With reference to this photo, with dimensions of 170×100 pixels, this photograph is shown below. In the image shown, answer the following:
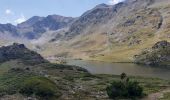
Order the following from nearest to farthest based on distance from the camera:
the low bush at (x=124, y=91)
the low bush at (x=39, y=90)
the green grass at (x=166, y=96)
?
1. the green grass at (x=166, y=96)
2. the low bush at (x=39, y=90)
3. the low bush at (x=124, y=91)

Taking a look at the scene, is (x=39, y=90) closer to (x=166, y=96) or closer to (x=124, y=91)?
(x=124, y=91)

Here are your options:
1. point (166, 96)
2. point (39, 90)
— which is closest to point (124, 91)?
point (166, 96)

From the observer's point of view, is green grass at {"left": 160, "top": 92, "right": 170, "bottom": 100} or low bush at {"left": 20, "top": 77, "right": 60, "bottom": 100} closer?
green grass at {"left": 160, "top": 92, "right": 170, "bottom": 100}

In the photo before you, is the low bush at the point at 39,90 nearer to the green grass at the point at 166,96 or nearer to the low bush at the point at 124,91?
the low bush at the point at 124,91

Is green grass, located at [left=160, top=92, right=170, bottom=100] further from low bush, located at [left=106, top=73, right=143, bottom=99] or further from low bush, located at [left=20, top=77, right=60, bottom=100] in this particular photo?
low bush, located at [left=20, top=77, right=60, bottom=100]

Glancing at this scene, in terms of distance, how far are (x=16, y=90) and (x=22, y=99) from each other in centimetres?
1169

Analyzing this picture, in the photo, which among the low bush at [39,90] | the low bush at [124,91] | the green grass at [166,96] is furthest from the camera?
the low bush at [124,91]

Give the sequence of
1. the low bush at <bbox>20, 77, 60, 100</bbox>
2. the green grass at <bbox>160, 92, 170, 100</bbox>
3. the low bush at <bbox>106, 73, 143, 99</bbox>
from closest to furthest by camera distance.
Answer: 1. the green grass at <bbox>160, 92, 170, 100</bbox>
2. the low bush at <bbox>20, 77, 60, 100</bbox>
3. the low bush at <bbox>106, 73, 143, 99</bbox>

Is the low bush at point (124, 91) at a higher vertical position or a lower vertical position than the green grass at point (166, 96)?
higher

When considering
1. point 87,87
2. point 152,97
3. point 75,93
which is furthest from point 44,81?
point 152,97

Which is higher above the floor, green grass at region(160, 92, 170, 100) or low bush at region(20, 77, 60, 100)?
low bush at region(20, 77, 60, 100)

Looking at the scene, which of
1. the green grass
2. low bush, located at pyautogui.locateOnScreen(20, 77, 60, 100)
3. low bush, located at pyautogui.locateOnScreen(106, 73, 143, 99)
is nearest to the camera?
the green grass

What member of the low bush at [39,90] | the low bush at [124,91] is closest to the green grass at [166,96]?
the low bush at [124,91]

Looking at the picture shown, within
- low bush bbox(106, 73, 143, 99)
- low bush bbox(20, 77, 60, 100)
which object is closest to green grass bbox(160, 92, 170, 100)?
low bush bbox(106, 73, 143, 99)
